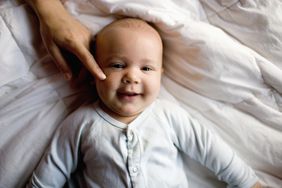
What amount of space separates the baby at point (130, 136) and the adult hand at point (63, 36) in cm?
4

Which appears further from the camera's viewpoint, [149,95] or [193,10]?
[193,10]

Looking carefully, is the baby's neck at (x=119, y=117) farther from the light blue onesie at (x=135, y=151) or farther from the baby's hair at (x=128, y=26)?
the baby's hair at (x=128, y=26)

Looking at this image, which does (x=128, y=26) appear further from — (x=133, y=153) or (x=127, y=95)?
(x=133, y=153)

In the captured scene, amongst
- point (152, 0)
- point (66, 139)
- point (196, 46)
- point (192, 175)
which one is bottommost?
point (192, 175)

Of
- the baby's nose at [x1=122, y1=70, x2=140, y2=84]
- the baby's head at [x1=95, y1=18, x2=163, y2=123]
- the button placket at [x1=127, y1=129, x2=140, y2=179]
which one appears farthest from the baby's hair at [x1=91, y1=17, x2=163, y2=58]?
the button placket at [x1=127, y1=129, x2=140, y2=179]

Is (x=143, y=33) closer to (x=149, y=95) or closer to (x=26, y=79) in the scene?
(x=149, y=95)

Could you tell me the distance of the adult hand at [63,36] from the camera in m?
0.90

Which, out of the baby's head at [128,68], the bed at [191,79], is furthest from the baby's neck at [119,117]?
the bed at [191,79]

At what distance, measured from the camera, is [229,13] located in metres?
1.00

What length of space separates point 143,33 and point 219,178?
425 mm

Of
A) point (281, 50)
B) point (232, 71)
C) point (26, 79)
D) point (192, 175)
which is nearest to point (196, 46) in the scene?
point (232, 71)

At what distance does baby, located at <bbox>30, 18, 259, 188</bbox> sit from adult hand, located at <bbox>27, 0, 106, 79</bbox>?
0.13ft

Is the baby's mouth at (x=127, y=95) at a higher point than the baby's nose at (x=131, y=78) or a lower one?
lower

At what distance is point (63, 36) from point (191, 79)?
0.35 metres
